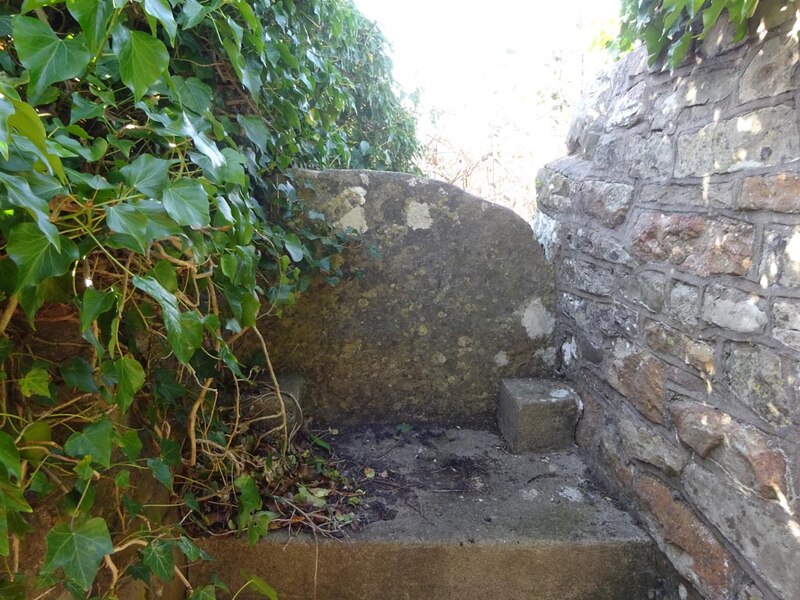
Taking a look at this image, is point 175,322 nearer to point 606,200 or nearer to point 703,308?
point 703,308

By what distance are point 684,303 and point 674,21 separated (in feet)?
2.45

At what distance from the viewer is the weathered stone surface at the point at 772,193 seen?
1.07 metres

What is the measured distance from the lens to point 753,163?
1.19 meters

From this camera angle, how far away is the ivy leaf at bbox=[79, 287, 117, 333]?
0.86 meters

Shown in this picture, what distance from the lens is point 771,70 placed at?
1.15 meters

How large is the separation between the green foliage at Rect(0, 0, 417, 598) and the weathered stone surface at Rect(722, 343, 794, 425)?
116 centimetres

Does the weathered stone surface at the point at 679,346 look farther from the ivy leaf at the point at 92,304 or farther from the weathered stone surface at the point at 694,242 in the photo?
the ivy leaf at the point at 92,304

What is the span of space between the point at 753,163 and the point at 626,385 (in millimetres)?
757

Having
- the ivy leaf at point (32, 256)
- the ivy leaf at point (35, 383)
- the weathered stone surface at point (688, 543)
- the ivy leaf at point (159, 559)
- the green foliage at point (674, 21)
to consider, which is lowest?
the weathered stone surface at point (688, 543)

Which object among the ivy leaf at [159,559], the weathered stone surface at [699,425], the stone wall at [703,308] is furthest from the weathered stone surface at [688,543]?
the ivy leaf at [159,559]

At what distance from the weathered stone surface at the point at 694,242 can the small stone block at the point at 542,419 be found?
2.10 feet

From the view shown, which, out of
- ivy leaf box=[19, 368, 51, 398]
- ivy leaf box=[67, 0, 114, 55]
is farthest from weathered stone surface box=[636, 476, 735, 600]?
ivy leaf box=[67, 0, 114, 55]

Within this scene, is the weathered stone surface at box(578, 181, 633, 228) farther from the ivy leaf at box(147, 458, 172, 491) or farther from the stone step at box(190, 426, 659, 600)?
the ivy leaf at box(147, 458, 172, 491)

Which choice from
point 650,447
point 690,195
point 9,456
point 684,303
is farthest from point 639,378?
point 9,456
